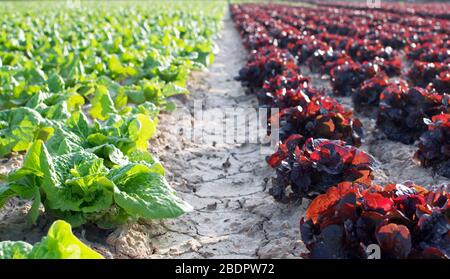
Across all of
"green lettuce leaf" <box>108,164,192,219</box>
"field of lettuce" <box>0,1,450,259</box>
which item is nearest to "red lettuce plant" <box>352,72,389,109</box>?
"field of lettuce" <box>0,1,450,259</box>

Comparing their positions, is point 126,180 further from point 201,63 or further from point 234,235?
point 201,63

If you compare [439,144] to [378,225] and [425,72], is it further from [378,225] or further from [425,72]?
[425,72]

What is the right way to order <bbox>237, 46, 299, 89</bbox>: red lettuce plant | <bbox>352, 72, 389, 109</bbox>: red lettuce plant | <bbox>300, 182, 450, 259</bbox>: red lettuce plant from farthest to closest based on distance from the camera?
<bbox>237, 46, 299, 89</bbox>: red lettuce plant → <bbox>352, 72, 389, 109</bbox>: red lettuce plant → <bbox>300, 182, 450, 259</bbox>: red lettuce plant

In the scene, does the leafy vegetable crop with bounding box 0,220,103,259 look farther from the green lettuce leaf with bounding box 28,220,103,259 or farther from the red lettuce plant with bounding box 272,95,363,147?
the red lettuce plant with bounding box 272,95,363,147

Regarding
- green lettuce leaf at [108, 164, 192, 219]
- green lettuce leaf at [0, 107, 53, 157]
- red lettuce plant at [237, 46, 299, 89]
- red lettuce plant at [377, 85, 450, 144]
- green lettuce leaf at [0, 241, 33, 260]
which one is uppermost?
green lettuce leaf at [0, 241, 33, 260]

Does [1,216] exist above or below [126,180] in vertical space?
below

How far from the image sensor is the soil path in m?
3.79

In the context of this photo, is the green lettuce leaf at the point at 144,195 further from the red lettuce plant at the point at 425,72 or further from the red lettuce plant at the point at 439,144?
the red lettuce plant at the point at 425,72

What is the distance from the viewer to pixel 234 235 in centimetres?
409

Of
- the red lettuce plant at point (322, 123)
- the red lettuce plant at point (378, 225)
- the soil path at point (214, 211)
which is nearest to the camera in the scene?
the red lettuce plant at point (378, 225)

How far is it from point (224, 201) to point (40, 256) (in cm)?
A: 248

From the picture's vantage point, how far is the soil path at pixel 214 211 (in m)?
3.79

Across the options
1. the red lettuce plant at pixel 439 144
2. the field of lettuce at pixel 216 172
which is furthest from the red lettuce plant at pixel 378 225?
the red lettuce plant at pixel 439 144
